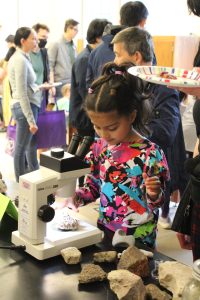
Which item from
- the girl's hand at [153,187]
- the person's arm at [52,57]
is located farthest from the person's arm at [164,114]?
the person's arm at [52,57]

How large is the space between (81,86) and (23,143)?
93 centimetres

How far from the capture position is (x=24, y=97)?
3.60 meters

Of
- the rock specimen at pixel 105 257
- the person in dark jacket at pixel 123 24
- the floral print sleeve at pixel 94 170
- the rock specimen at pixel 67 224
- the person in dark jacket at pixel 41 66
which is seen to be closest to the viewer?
the rock specimen at pixel 105 257

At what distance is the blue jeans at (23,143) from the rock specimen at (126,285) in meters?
2.89

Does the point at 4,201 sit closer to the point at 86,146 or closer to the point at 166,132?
the point at 86,146

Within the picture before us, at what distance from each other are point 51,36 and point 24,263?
6685 millimetres

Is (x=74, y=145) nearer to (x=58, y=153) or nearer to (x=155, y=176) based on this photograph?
(x=58, y=153)

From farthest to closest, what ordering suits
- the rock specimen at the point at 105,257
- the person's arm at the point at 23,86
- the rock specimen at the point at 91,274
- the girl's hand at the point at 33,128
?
the girl's hand at the point at 33,128
the person's arm at the point at 23,86
the rock specimen at the point at 105,257
the rock specimen at the point at 91,274

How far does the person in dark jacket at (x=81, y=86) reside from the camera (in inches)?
126

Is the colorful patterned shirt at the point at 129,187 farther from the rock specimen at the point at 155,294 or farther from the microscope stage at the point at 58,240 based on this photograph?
the rock specimen at the point at 155,294

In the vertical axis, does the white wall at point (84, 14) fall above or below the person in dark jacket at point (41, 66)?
above

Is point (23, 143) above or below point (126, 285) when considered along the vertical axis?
below

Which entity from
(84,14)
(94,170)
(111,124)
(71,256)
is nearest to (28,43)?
(94,170)

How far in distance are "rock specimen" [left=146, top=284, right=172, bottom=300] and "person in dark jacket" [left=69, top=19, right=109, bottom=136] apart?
2227 millimetres
